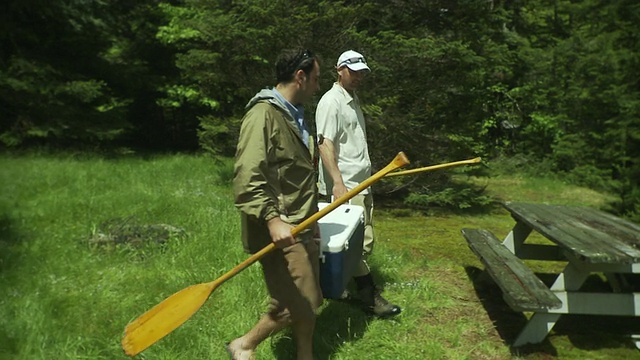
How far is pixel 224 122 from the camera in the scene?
9.54 m

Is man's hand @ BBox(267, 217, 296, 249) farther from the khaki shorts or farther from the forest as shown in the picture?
the forest

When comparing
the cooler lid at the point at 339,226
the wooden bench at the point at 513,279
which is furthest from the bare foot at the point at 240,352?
the wooden bench at the point at 513,279

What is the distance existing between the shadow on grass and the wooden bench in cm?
47

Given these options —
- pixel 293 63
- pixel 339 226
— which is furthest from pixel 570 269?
pixel 293 63

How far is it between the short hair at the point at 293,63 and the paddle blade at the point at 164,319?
44.8 inches

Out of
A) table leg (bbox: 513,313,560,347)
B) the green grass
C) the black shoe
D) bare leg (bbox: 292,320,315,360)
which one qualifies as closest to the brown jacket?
bare leg (bbox: 292,320,315,360)

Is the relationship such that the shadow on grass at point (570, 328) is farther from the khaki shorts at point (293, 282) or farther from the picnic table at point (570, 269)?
the khaki shorts at point (293, 282)

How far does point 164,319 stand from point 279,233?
0.79 meters

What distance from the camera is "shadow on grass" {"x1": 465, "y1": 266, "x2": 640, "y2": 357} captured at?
13.0ft

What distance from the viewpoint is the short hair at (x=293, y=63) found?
9.57 ft

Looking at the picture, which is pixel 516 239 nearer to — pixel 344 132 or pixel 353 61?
pixel 344 132

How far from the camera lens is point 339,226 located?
3.59 meters

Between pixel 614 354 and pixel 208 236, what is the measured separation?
3.63m

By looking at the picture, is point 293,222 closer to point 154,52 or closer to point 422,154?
point 422,154
